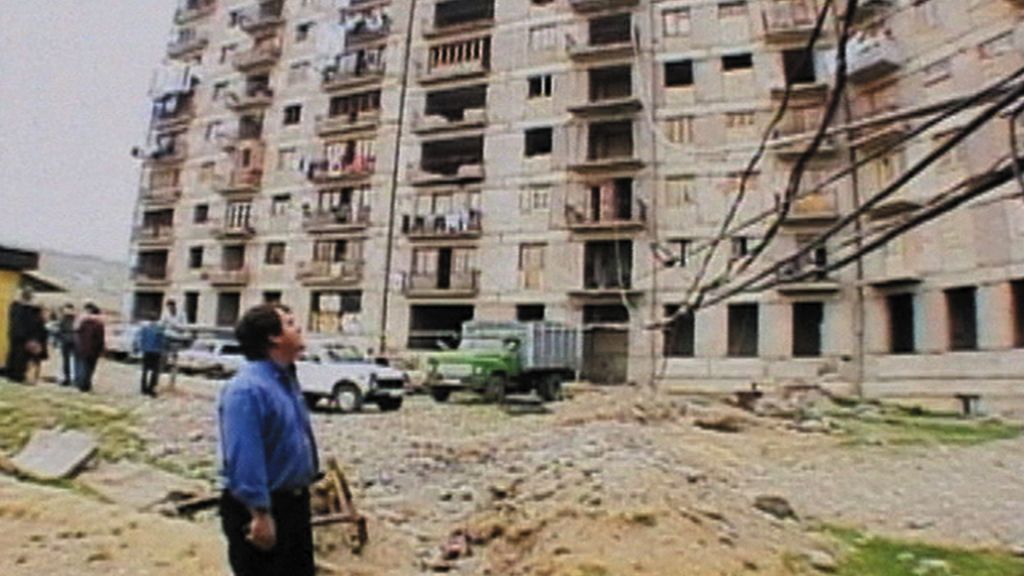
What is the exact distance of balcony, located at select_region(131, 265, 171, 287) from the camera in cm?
4300

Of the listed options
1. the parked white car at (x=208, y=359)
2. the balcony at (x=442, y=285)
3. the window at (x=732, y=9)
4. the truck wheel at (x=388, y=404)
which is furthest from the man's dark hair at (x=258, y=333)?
the window at (x=732, y=9)

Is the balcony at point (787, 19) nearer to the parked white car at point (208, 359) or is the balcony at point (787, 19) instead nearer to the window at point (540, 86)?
the window at point (540, 86)

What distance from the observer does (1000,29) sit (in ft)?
74.9

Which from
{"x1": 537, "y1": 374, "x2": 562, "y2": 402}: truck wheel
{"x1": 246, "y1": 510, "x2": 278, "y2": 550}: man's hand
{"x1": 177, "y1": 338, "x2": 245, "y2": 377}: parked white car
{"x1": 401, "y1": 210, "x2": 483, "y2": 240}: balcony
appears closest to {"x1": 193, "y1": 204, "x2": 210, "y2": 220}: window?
{"x1": 401, "y1": 210, "x2": 483, "y2": 240}: balcony

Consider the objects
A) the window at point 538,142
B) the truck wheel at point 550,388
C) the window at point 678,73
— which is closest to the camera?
the truck wheel at point 550,388

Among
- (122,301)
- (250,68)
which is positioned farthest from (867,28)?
(122,301)

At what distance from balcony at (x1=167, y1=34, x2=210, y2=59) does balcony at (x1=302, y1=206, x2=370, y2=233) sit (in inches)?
556

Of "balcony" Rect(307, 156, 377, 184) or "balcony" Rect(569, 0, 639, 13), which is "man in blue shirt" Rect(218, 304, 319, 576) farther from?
"balcony" Rect(307, 156, 377, 184)

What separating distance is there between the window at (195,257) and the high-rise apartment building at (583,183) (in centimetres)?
19

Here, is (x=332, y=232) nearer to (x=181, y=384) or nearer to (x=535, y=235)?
(x=535, y=235)

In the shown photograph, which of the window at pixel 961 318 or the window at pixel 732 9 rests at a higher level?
the window at pixel 732 9

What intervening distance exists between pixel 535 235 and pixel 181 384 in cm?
1454

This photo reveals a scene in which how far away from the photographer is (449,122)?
34969 millimetres

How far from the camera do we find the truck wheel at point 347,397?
19.1 m
